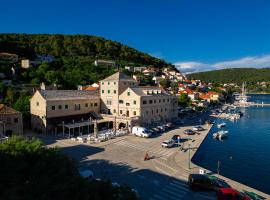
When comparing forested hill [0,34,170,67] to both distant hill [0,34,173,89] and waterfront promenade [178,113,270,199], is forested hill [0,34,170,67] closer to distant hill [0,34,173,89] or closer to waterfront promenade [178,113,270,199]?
distant hill [0,34,173,89]

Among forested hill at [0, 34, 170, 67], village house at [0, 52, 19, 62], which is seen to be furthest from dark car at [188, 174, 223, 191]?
forested hill at [0, 34, 170, 67]

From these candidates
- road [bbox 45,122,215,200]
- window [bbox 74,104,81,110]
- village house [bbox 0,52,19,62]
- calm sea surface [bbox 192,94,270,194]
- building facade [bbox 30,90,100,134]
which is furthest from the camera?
village house [bbox 0,52,19,62]

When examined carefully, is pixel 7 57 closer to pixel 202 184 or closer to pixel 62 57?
pixel 62 57

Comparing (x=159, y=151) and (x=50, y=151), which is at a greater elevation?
(x=50, y=151)

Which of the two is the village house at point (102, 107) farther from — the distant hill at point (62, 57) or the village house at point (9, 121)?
the distant hill at point (62, 57)

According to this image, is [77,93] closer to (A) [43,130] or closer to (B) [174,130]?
(A) [43,130]

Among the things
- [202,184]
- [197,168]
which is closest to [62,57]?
[197,168]

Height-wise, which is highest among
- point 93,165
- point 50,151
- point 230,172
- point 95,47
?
point 95,47

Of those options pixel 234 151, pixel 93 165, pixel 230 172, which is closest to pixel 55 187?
pixel 93 165
